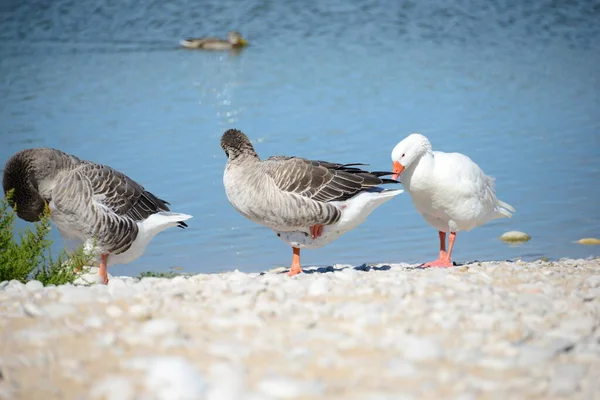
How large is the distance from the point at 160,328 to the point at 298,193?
3.61 m

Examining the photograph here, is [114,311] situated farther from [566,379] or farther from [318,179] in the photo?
[318,179]

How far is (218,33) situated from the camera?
1323 inches

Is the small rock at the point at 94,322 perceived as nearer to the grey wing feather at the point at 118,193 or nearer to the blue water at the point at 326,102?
the grey wing feather at the point at 118,193

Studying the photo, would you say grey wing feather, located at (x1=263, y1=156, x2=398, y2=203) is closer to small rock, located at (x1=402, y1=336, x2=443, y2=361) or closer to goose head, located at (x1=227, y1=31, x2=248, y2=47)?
small rock, located at (x1=402, y1=336, x2=443, y2=361)

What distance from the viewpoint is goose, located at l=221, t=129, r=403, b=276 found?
8.10 m

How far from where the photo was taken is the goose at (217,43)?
3017 cm

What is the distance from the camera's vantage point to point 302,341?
14.9 feet

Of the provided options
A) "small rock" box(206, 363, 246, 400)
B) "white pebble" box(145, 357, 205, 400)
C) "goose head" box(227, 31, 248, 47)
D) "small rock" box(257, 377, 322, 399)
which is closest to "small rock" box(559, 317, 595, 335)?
"small rock" box(257, 377, 322, 399)

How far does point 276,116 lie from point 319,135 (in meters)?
2.08

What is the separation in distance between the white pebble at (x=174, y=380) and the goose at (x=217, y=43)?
26.8m

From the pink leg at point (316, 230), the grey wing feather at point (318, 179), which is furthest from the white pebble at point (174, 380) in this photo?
the pink leg at point (316, 230)

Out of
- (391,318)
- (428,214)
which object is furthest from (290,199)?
(391,318)

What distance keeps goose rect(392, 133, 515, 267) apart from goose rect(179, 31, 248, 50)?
22307 mm

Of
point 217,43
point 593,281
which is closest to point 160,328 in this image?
point 593,281
